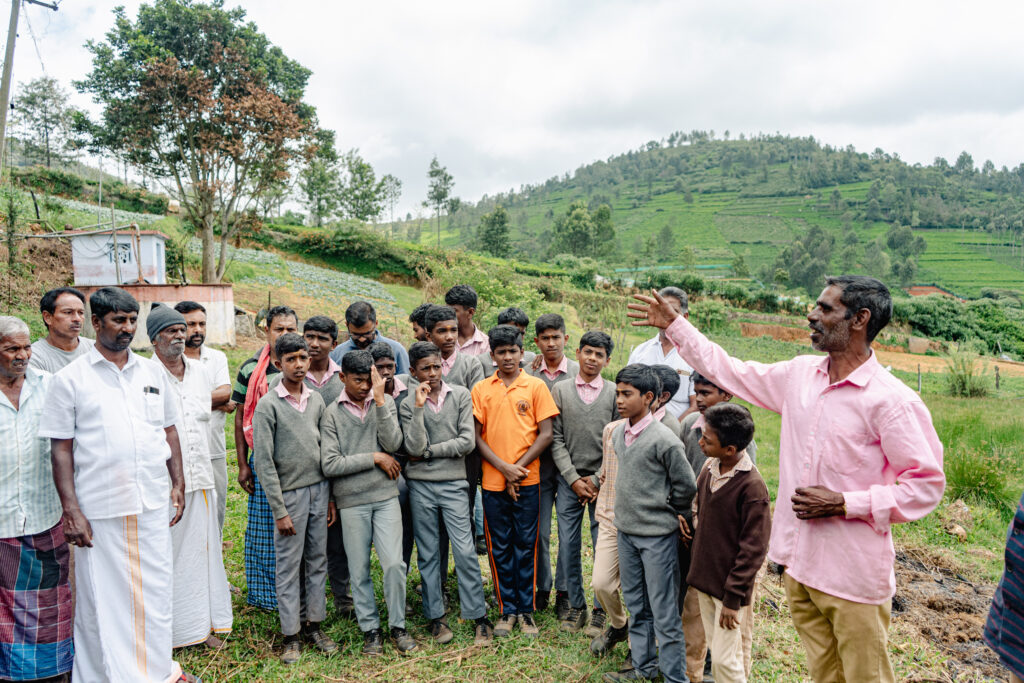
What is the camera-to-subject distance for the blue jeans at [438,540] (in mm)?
3826

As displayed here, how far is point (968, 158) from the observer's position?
340 ft

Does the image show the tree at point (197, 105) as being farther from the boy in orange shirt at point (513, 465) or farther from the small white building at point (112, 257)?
the boy in orange shirt at point (513, 465)

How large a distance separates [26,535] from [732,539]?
3.52 m

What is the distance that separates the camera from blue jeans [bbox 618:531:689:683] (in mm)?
3215

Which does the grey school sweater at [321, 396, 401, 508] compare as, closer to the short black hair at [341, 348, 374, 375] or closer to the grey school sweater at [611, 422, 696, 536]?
the short black hair at [341, 348, 374, 375]

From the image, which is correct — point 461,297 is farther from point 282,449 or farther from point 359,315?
point 282,449

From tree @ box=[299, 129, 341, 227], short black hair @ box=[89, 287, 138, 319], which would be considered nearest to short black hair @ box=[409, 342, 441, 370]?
short black hair @ box=[89, 287, 138, 319]

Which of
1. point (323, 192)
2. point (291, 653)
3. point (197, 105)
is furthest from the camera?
point (323, 192)

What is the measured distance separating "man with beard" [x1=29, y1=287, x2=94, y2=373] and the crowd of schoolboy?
40.5 inches

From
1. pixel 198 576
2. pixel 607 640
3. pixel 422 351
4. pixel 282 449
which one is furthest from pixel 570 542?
pixel 198 576

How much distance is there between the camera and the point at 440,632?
378 cm

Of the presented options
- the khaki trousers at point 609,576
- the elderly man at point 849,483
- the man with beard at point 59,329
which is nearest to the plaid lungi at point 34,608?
the man with beard at point 59,329

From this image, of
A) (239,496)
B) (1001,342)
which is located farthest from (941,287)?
(239,496)

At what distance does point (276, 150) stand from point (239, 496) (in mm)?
15489
